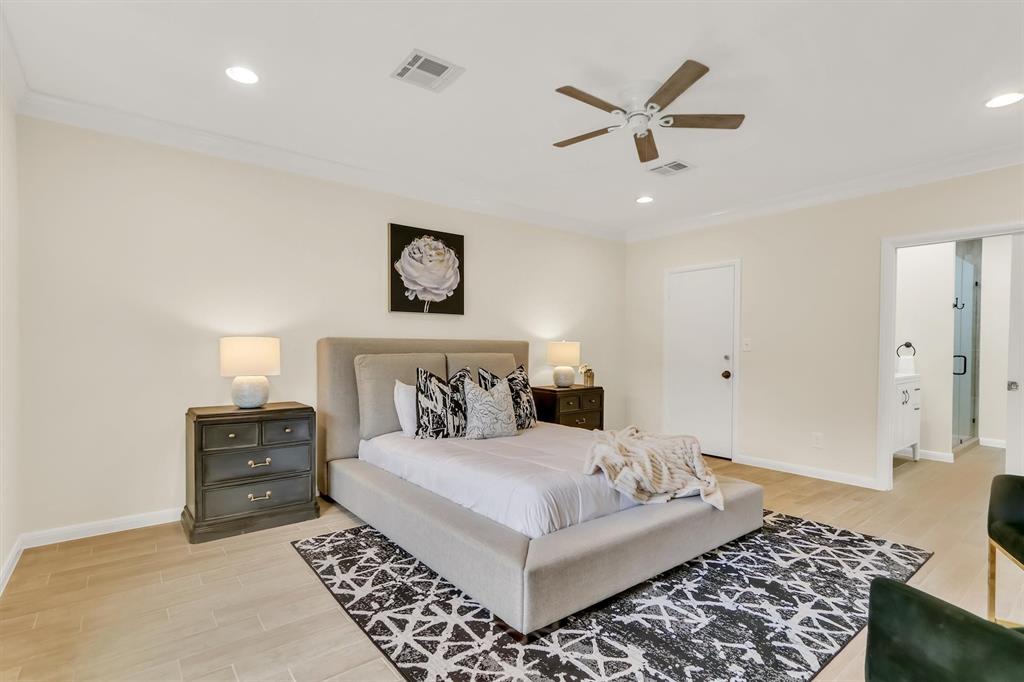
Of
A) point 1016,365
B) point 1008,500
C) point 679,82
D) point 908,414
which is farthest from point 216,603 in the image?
point 908,414

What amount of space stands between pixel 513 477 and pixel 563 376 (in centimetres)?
275

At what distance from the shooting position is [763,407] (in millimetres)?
4863

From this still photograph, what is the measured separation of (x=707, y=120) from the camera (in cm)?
263

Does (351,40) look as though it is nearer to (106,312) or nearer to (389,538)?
(106,312)

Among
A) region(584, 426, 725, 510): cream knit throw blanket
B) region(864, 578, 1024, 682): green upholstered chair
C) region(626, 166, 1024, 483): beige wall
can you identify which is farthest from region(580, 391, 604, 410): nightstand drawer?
region(864, 578, 1024, 682): green upholstered chair

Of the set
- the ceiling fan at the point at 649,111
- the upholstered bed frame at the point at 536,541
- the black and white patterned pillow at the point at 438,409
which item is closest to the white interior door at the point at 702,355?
the upholstered bed frame at the point at 536,541

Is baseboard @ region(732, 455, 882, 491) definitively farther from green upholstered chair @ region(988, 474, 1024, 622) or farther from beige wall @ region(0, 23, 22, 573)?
beige wall @ region(0, 23, 22, 573)

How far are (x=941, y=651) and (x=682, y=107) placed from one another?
2.75m

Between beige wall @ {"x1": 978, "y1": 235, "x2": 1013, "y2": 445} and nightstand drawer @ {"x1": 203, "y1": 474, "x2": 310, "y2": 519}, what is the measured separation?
728cm

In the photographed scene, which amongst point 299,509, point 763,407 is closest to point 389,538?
point 299,509

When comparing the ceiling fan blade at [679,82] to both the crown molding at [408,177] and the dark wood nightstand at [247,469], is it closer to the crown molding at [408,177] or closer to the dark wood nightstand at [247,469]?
the crown molding at [408,177]

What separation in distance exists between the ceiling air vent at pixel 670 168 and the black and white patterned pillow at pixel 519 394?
199cm

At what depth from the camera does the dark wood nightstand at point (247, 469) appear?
9.71 ft

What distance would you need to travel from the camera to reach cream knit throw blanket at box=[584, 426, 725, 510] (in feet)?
8.36
